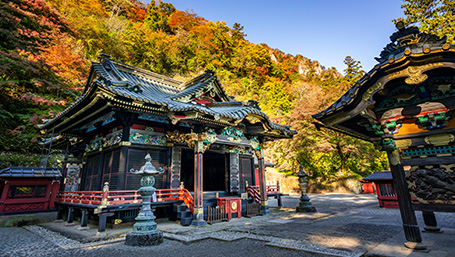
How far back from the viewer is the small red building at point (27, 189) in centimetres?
1039

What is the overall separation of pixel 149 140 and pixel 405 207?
9.13m

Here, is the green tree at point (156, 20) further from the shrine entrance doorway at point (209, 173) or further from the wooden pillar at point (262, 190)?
the wooden pillar at point (262, 190)

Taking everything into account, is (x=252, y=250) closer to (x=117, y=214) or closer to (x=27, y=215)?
(x=117, y=214)

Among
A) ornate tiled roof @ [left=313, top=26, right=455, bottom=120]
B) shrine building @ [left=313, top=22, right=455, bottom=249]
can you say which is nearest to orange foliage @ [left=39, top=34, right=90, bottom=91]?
ornate tiled roof @ [left=313, top=26, right=455, bottom=120]

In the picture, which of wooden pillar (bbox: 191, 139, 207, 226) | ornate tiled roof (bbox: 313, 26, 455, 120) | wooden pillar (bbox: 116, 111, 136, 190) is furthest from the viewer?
wooden pillar (bbox: 116, 111, 136, 190)

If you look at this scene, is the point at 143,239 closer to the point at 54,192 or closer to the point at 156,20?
the point at 54,192

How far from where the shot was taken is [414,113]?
4352 mm

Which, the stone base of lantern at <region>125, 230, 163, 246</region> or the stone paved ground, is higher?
the stone base of lantern at <region>125, 230, 163, 246</region>

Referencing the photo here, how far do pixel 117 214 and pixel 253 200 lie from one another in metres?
7.11

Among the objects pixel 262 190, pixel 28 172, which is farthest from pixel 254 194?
pixel 28 172

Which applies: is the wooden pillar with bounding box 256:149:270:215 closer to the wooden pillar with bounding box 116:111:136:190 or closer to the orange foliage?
the wooden pillar with bounding box 116:111:136:190

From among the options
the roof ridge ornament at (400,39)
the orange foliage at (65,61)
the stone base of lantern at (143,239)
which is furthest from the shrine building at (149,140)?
the orange foliage at (65,61)

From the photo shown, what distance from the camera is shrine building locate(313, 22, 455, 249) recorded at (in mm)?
3934

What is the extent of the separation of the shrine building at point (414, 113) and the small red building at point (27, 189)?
1430cm
